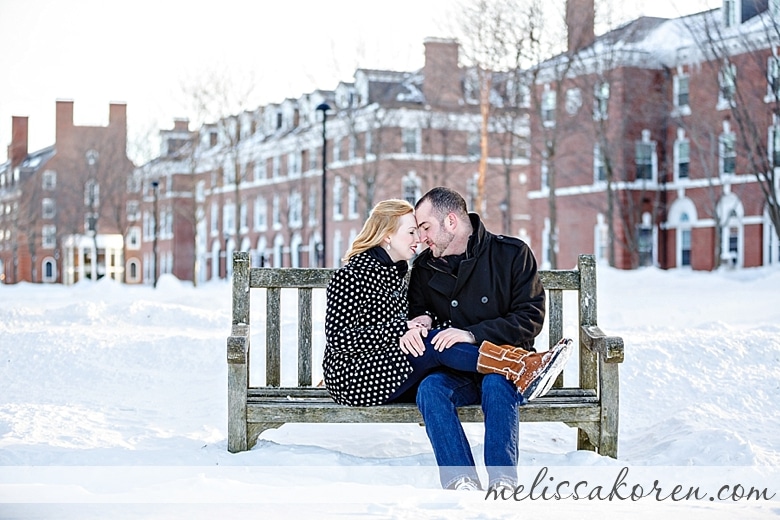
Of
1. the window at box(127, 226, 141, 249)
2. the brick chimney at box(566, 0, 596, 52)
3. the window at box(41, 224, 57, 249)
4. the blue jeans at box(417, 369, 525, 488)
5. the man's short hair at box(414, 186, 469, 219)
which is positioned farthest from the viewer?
the window at box(127, 226, 141, 249)

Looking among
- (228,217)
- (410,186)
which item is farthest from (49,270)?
(410,186)

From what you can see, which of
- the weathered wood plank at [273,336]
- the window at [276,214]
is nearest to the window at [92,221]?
the window at [276,214]

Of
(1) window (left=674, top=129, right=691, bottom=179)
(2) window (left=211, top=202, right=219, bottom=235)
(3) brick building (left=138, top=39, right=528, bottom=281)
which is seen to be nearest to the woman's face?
(3) brick building (left=138, top=39, right=528, bottom=281)

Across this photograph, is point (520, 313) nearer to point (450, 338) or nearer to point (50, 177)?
point (450, 338)

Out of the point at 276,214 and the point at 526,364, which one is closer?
the point at 526,364

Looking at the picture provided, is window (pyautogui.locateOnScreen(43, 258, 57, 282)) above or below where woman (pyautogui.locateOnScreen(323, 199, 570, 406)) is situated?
below

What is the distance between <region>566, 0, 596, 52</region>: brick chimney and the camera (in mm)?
30297

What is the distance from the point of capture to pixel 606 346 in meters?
6.02

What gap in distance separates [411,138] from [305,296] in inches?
1803

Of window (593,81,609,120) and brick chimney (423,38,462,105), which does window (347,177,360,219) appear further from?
window (593,81,609,120)

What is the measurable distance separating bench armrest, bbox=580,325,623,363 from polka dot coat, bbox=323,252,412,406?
44.5 inches

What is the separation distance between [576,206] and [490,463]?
129ft

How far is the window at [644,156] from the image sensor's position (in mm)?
41656

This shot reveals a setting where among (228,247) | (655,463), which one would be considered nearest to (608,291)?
→ (655,463)
